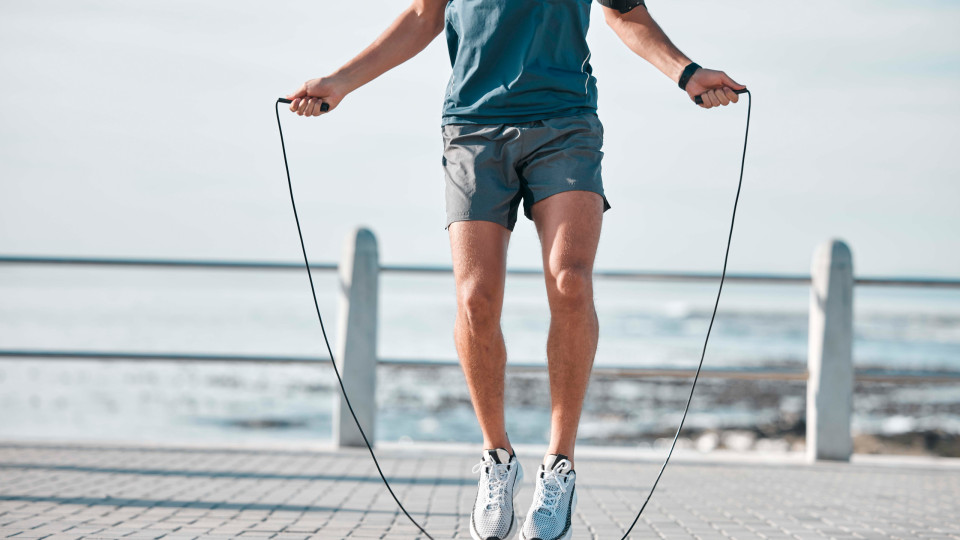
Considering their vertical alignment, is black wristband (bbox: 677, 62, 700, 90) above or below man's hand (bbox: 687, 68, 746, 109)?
above

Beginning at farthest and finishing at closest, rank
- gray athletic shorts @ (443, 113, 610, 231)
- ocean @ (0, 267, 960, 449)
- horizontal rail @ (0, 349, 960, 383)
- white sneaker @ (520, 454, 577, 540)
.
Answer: ocean @ (0, 267, 960, 449) → horizontal rail @ (0, 349, 960, 383) → gray athletic shorts @ (443, 113, 610, 231) → white sneaker @ (520, 454, 577, 540)

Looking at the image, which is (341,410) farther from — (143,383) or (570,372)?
(143,383)

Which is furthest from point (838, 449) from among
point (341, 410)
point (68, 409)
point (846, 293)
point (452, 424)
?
point (68, 409)

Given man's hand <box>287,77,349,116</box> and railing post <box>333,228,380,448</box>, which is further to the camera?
railing post <box>333,228,380,448</box>

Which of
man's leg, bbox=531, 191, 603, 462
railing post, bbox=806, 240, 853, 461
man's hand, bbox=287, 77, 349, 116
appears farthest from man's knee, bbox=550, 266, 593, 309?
railing post, bbox=806, 240, 853, 461

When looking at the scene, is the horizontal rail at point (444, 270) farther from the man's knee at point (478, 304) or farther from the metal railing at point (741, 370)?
the man's knee at point (478, 304)

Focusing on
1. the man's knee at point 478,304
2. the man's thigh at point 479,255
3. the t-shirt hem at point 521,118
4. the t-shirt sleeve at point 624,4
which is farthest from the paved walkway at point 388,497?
the t-shirt sleeve at point 624,4

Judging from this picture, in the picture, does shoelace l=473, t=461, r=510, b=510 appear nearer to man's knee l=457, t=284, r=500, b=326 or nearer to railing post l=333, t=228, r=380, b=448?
man's knee l=457, t=284, r=500, b=326

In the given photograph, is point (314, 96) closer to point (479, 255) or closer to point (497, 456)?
point (479, 255)

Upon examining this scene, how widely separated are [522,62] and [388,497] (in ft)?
7.64

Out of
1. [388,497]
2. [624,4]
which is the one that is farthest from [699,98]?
[388,497]

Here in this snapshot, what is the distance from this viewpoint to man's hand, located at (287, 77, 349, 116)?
295 cm

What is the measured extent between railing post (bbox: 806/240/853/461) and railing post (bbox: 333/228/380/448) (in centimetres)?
281

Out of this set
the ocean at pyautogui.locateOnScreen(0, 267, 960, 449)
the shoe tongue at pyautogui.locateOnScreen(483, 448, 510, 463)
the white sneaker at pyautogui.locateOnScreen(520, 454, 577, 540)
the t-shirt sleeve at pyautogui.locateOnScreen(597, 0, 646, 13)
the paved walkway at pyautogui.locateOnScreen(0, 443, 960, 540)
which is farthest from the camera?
the ocean at pyautogui.locateOnScreen(0, 267, 960, 449)
